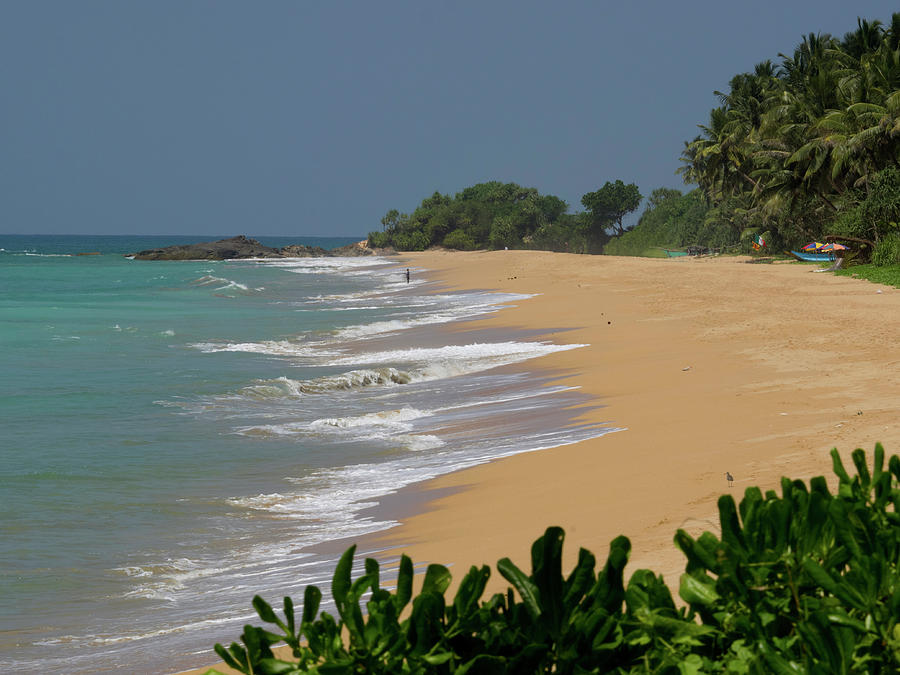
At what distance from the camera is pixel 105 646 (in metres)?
5.47

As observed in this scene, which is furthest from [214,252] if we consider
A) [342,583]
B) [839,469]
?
[342,583]

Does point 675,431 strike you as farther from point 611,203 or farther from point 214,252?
point 214,252

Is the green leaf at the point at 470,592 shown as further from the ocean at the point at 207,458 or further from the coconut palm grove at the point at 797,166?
the coconut palm grove at the point at 797,166

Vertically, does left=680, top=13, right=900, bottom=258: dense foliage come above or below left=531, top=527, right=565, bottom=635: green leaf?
above

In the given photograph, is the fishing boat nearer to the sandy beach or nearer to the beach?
the sandy beach

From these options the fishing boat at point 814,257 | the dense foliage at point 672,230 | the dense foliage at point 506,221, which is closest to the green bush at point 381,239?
the dense foliage at point 506,221

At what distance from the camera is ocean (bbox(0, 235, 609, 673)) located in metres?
6.06

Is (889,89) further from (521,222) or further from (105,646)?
(521,222)

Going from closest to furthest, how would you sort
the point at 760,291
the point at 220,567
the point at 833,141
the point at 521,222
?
the point at 220,567
the point at 760,291
the point at 833,141
the point at 521,222

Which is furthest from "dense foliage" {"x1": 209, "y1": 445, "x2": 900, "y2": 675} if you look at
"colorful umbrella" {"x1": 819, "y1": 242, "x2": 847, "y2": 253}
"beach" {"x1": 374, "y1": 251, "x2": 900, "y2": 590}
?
"colorful umbrella" {"x1": 819, "y1": 242, "x2": 847, "y2": 253}

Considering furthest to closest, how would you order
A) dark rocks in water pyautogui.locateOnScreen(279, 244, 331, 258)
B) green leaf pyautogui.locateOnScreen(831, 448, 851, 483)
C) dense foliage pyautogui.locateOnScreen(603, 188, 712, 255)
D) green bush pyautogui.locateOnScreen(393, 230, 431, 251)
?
dark rocks in water pyautogui.locateOnScreen(279, 244, 331, 258)
green bush pyautogui.locateOnScreen(393, 230, 431, 251)
dense foliage pyautogui.locateOnScreen(603, 188, 712, 255)
green leaf pyautogui.locateOnScreen(831, 448, 851, 483)

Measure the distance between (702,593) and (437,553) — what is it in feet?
15.3

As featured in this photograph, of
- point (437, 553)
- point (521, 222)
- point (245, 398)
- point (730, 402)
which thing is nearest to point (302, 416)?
point (245, 398)

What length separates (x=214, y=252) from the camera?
104250 millimetres
